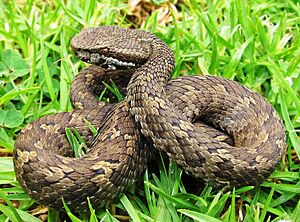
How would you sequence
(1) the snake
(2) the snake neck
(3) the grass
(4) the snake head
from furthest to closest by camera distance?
(4) the snake head, (2) the snake neck, (3) the grass, (1) the snake

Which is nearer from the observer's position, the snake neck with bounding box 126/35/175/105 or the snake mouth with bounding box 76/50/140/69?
the snake neck with bounding box 126/35/175/105

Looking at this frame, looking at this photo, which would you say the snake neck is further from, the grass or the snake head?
the grass

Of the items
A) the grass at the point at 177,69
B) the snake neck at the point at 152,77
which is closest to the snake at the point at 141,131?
the snake neck at the point at 152,77

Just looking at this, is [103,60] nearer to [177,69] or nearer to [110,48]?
[110,48]

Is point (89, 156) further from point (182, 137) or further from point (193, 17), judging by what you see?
point (193, 17)

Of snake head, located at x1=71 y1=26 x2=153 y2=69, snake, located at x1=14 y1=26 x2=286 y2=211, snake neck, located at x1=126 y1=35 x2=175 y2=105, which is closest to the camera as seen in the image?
snake, located at x1=14 y1=26 x2=286 y2=211

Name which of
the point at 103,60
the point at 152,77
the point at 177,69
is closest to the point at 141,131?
the point at 152,77

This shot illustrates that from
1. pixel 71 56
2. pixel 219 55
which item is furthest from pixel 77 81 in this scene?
pixel 219 55

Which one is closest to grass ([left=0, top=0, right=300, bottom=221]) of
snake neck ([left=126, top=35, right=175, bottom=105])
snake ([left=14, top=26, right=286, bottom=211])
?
snake ([left=14, top=26, right=286, bottom=211])

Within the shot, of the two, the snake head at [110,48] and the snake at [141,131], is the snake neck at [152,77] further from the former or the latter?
the snake head at [110,48]
